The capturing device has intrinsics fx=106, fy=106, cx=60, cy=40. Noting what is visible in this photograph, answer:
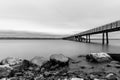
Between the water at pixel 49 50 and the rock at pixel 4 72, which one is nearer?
the rock at pixel 4 72

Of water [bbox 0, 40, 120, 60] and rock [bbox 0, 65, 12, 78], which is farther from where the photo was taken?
water [bbox 0, 40, 120, 60]

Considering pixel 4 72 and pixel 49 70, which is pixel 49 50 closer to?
pixel 49 70

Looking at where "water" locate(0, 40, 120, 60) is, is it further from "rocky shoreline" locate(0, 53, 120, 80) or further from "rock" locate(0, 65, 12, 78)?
"rock" locate(0, 65, 12, 78)

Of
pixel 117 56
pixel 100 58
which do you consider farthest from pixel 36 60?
pixel 117 56

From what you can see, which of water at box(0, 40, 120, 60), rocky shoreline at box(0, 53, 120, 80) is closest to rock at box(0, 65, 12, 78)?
rocky shoreline at box(0, 53, 120, 80)

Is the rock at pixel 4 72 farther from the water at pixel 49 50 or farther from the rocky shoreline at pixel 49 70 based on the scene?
the water at pixel 49 50

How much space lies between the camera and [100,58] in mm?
13242

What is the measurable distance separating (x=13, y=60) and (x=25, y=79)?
14.5ft

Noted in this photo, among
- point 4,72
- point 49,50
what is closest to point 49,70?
point 4,72

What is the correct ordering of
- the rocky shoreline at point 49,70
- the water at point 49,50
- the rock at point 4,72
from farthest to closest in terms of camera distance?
the water at point 49,50 → the rocky shoreline at point 49,70 → the rock at point 4,72

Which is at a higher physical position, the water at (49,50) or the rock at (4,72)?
the rock at (4,72)

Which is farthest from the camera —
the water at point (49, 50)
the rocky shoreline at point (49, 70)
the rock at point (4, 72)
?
the water at point (49, 50)

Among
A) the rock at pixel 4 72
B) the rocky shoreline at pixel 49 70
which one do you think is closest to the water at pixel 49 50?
the rocky shoreline at pixel 49 70

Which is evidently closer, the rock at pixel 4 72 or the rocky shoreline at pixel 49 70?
the rock at pixel 4 72
